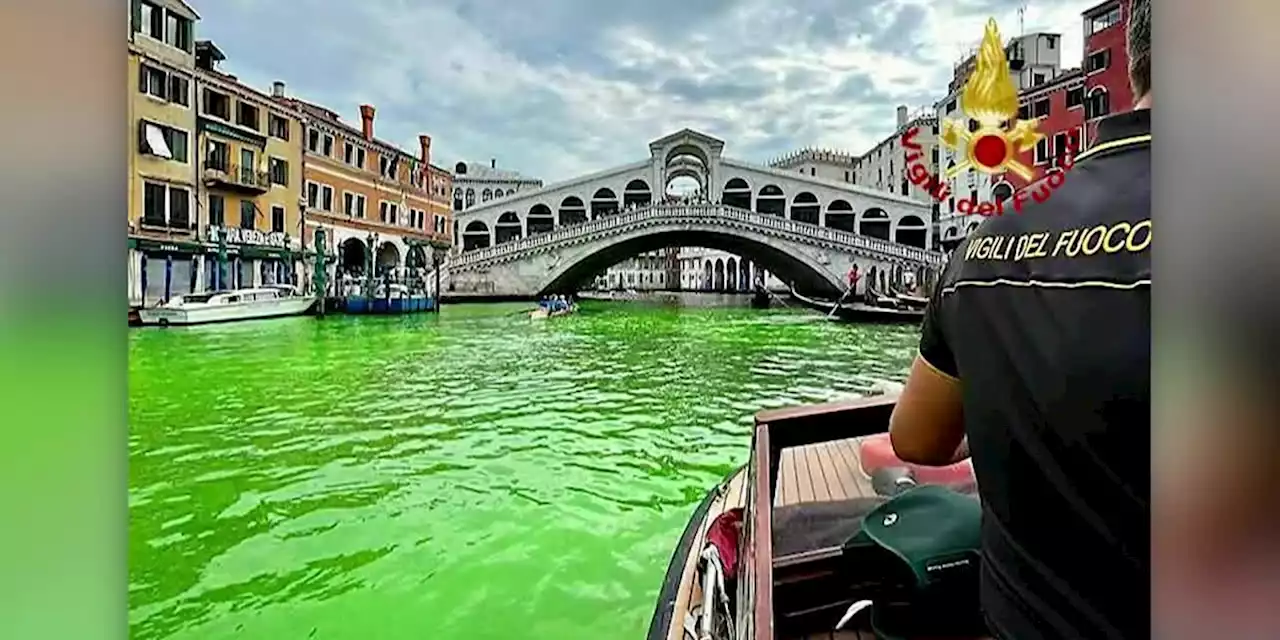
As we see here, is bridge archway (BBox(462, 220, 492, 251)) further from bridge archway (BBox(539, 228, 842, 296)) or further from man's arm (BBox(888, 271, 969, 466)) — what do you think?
man's arm (BBox(888, 271, 969, 466))

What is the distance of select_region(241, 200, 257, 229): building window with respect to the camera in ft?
24.3

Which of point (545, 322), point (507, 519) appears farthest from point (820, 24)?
point (545, 322)

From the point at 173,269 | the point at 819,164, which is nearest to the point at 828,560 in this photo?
the point at 173,269

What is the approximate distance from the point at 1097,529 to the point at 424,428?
2888 millimetres

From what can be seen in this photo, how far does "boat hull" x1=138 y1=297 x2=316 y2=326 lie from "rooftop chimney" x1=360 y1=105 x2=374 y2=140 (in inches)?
115

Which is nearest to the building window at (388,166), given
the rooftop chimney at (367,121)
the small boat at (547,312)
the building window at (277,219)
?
the rooftop chimney at (367,121)

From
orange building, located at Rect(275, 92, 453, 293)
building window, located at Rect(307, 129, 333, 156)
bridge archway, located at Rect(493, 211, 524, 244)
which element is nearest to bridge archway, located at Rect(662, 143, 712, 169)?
bridge archway, located at Rect(493, 211, 524, 244)

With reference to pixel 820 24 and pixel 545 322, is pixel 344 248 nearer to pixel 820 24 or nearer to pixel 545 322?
pixel 545 322

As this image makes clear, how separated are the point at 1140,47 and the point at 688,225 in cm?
1099

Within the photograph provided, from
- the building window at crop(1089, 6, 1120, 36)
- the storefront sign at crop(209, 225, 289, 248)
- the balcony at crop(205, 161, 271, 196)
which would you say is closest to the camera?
the building window at crop(1089, 6, 1120, 36)

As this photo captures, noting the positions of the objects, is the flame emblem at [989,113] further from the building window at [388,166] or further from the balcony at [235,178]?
the building window at [388,166]

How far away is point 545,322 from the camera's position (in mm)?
8344

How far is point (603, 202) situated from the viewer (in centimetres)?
1527
